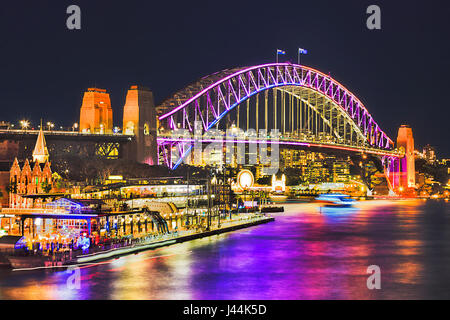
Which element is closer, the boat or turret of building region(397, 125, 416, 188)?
the boat

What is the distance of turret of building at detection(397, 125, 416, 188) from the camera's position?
117812mm

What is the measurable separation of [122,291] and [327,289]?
8244mm

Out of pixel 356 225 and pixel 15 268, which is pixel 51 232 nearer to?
pixel 15 268

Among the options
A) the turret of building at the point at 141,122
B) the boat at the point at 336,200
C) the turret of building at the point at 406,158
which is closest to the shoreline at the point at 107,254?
the turret of building at the point at 141,122

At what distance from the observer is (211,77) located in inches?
3125

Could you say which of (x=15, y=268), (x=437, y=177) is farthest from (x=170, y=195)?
(x=437, y=177)

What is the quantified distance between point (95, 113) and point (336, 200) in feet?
131

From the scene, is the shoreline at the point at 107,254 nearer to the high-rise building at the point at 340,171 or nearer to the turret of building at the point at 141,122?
the turret of building at the point at 141,122

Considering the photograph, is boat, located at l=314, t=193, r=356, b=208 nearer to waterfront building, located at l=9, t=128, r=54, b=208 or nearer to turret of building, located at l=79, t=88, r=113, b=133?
turret of building, located at l=79, t=88, r=113, b=133

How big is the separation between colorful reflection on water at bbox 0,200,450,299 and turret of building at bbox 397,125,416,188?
7285 centimetres

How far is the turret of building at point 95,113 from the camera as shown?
224ft

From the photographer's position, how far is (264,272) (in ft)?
103

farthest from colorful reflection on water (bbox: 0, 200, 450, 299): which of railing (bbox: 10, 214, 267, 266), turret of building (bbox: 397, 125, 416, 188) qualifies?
turret of building (bbox: 397, 125, 416, 188)

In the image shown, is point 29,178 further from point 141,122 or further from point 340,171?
point 340,171
